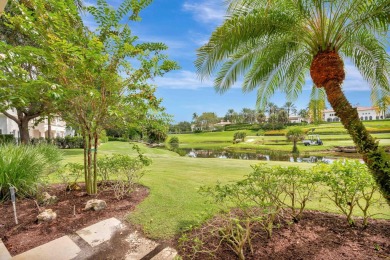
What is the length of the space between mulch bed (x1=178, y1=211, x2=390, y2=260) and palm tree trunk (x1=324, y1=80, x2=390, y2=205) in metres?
0.62

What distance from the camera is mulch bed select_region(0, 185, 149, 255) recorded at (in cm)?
329

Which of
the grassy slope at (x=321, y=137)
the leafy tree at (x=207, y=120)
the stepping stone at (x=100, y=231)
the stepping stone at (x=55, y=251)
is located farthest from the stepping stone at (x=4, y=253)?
the leafy tree at (x=207, y=120)

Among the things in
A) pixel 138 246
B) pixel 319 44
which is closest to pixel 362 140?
pixel 319 44

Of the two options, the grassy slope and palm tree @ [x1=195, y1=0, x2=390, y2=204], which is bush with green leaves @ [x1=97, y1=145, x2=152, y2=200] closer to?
palm tree @ [x1=195, y1=0, x2=390, y2=204]

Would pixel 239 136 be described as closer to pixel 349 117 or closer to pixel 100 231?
pixel 349 117

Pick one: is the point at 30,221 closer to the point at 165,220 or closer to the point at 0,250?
the point at 0,250

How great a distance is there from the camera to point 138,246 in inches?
120

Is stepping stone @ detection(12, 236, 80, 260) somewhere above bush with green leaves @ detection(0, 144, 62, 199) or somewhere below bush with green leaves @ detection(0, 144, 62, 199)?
below

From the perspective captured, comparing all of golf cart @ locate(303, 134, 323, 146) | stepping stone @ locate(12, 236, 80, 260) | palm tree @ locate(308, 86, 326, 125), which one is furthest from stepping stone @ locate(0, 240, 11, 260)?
golf cart @ locate(303, 134, 323, 146)

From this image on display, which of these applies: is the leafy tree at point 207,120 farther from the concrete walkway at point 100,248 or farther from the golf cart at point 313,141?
the concrete walkway at point 100,248

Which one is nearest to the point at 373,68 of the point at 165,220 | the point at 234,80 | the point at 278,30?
the point at 278,30

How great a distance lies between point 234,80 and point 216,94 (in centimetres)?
62

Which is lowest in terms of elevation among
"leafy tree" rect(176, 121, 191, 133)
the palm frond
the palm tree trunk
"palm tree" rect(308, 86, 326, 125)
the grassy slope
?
the grassy slope

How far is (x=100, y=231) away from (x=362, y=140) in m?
4.41
